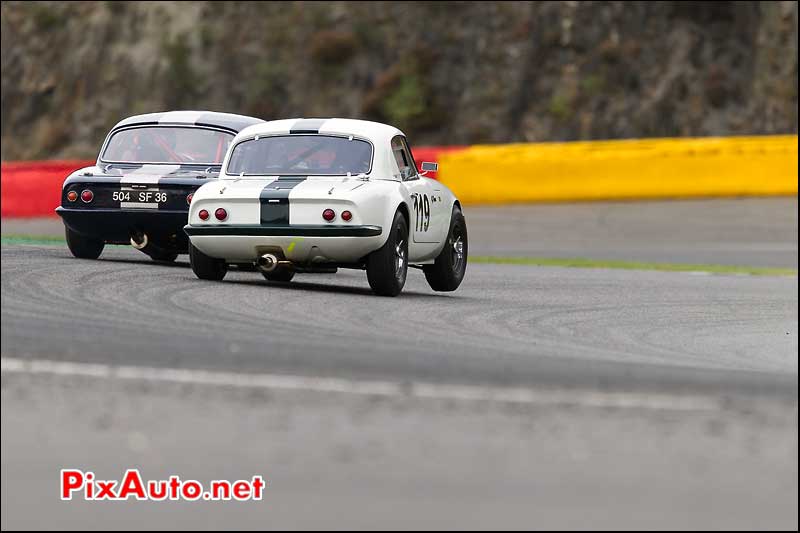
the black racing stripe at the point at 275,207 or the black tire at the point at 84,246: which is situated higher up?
the black racing stripe at the point at 275,207

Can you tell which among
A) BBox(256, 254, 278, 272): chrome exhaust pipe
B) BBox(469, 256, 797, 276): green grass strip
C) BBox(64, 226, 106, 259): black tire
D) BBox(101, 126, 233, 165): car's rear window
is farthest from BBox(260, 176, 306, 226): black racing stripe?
BBox(469, 256, 797, 276): green grass strip

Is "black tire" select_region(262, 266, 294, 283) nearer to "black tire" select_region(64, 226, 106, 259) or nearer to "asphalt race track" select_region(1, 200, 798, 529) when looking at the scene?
"asphalt race track" select_region(1, 200, 798, 529)

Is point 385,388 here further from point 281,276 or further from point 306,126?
point 281,276

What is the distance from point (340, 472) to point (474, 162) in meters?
16.1

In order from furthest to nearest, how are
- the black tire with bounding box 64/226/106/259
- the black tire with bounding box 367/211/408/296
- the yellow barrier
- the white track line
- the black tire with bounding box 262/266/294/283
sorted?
the yellow barrier, the black tire with bounding box 262/266/294/283, the black tire with bounding box 64/226/106/259, the black tire with bounding box 367/211/408/296, the white track line

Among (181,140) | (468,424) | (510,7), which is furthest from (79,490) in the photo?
(510,7)

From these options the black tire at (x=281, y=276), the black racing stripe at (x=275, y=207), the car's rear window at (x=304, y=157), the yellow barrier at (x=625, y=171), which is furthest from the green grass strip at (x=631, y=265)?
the black racing stripe at (x=275, y=207)

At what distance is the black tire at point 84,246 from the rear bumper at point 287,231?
1.39 metres

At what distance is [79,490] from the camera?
426 cm

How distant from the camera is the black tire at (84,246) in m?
9.12

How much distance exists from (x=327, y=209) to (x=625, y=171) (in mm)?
13063

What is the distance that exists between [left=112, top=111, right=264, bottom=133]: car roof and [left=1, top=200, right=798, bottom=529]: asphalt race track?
110cm

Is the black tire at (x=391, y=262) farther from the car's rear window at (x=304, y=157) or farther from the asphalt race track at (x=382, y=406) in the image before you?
the car's rear window at (x=304, y=157)

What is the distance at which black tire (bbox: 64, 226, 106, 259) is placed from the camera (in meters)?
9.12
